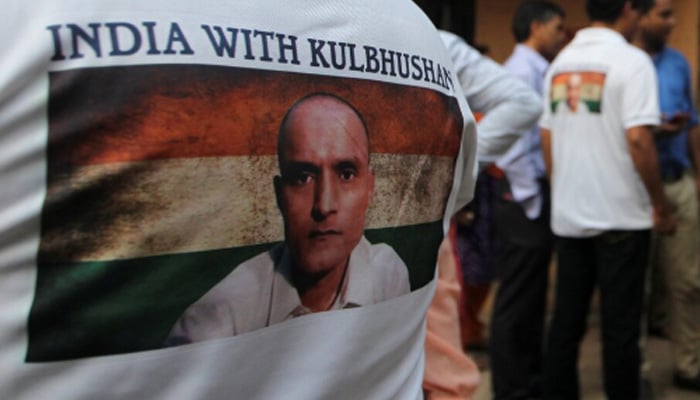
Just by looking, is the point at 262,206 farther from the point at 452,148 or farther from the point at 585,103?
the point at 585,103

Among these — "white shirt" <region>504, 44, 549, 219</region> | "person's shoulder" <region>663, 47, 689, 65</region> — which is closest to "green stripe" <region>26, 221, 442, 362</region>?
"white shirt" <region>504, 44, 549, 219</region>

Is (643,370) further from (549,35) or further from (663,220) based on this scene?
(549,35)

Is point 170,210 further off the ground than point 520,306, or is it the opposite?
point 170,210

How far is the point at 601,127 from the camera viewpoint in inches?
123

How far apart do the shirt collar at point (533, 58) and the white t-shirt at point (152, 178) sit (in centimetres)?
299

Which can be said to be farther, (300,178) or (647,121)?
(647,121)

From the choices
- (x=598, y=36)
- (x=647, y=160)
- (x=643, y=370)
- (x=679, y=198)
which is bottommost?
(x=643, y=370)

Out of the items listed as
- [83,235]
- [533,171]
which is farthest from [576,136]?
[83,235]

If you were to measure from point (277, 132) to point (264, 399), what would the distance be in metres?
0.34

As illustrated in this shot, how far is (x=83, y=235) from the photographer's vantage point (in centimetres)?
86

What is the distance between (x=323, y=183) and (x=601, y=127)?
2.30 meters

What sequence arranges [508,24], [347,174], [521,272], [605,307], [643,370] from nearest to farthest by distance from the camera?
[347,174], [605,307], [521,272], [643,370], [508,24]

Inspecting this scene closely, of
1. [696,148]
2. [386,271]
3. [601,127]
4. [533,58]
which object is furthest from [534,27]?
[386,271]

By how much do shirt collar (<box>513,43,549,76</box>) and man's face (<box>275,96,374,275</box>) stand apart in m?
3.02
